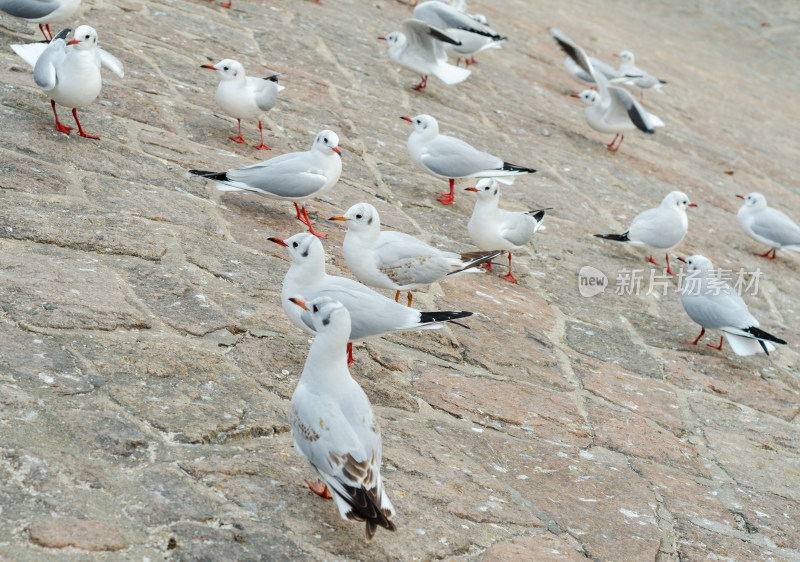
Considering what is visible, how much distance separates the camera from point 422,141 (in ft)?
21.1

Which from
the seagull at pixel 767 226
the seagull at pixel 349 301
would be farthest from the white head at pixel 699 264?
the seagull at pixel 349 301

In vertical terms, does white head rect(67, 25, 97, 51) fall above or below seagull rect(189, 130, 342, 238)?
above

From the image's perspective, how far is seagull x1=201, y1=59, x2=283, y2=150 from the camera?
5918mm

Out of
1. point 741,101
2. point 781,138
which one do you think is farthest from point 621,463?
point 741,101

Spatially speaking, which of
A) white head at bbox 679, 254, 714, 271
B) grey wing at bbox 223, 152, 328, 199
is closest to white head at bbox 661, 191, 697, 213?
white head at bbox 679, 254, 714, 271

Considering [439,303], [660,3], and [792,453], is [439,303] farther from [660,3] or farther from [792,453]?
[660,3]

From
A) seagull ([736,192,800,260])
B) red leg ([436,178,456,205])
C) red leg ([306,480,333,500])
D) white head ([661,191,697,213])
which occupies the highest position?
red leg ([306,480,333,500])

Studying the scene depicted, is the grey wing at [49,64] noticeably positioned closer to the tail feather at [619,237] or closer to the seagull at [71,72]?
the seagull at [71,72]

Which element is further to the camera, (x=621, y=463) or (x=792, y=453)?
(x=792, y=453)

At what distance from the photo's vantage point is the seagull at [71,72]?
16.5 feet

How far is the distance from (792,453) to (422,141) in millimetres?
3288

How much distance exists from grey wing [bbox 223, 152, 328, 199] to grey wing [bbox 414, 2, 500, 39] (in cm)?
Result: 467

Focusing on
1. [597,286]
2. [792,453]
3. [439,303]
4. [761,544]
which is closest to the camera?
[761,544]

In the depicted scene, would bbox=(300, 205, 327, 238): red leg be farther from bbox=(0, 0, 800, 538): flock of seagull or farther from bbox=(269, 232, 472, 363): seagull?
bbox=(269, 232, 472, 363): seagull
